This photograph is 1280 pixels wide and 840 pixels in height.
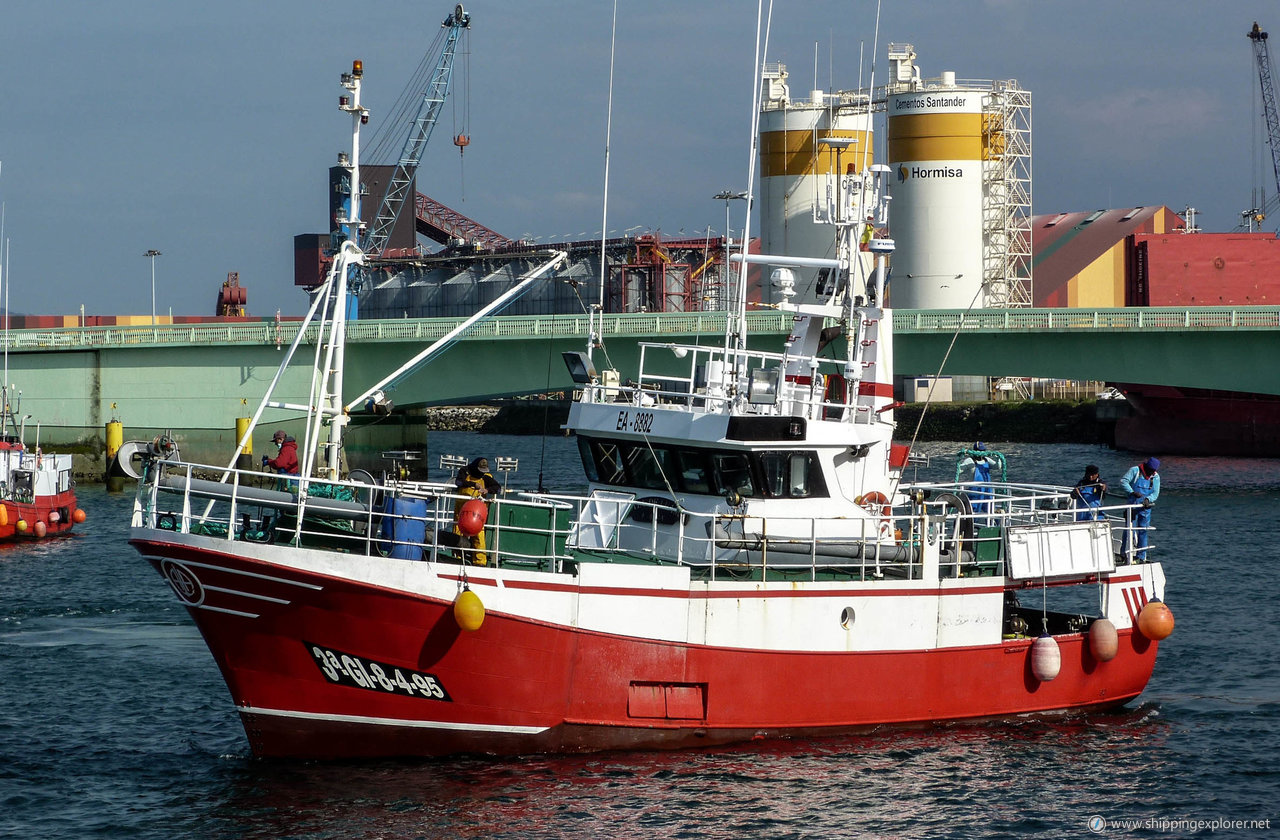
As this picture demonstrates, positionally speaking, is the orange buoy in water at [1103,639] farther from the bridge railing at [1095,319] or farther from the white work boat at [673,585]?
the bridge railing at [1095,319]

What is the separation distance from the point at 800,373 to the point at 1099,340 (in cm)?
3347

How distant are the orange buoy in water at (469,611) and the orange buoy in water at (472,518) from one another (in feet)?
2.50

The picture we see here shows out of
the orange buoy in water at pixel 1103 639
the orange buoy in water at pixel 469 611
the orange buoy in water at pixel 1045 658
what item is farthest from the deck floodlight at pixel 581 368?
the orange buoy in water at pixel 1103 639

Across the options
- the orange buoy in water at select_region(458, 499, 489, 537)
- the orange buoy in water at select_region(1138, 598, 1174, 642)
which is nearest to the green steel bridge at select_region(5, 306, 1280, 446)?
the orange buoy in water at select_region(1138, 598, 1174, 642)

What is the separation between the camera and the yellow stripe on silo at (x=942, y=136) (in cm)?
8681

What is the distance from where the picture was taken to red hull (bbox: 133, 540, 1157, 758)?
680 inches

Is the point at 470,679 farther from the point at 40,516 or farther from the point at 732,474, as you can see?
the point at 40,516

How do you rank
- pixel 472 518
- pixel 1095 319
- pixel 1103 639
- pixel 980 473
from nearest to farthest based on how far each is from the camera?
1. pixel 472 518
2. pixel 1103 639
3. pixel 980 473
4. pixel 1095 319

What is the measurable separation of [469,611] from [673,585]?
109 inches

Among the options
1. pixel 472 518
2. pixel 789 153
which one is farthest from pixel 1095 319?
pixel 789 153

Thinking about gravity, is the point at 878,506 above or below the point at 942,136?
below

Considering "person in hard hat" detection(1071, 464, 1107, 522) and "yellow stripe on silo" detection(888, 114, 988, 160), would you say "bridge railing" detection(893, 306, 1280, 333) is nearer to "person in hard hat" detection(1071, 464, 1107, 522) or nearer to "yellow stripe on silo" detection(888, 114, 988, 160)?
"person in hard hat" detection(1071, 464, 1107, 522)

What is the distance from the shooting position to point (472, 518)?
17.0 meters

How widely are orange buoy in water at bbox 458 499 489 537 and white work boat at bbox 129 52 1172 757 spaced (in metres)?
0.26
